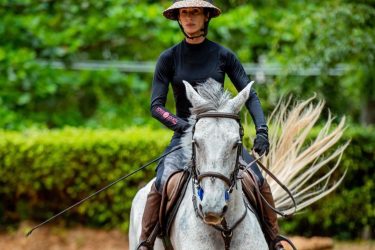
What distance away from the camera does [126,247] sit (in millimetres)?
11344

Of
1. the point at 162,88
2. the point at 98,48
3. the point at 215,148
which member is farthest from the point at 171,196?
the point at 98,48

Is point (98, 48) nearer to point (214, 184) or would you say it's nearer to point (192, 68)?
point (192, 68)

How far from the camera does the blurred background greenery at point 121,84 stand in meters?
11.4

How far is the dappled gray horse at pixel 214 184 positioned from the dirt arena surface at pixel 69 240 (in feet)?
20.4

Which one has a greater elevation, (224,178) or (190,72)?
(190,72)

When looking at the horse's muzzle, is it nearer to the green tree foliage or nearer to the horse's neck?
the horse's neck

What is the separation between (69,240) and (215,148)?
7.43 meters

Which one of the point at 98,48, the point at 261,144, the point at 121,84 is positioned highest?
the point at 261,144

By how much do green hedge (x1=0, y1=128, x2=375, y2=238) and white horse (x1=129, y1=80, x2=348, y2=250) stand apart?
6094 millimetres

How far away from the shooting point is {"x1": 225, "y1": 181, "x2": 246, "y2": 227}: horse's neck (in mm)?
5031

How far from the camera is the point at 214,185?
178 inches

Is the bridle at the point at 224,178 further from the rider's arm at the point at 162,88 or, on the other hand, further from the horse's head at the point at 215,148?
the rider's arm at the point at 162,88

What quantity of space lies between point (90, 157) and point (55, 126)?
273 centimetres

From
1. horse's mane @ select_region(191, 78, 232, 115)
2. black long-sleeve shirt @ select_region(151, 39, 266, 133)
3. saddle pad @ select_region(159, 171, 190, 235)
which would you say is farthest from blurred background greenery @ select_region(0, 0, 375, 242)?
horse's mane @ select_region(191, 78, 232, 115)
